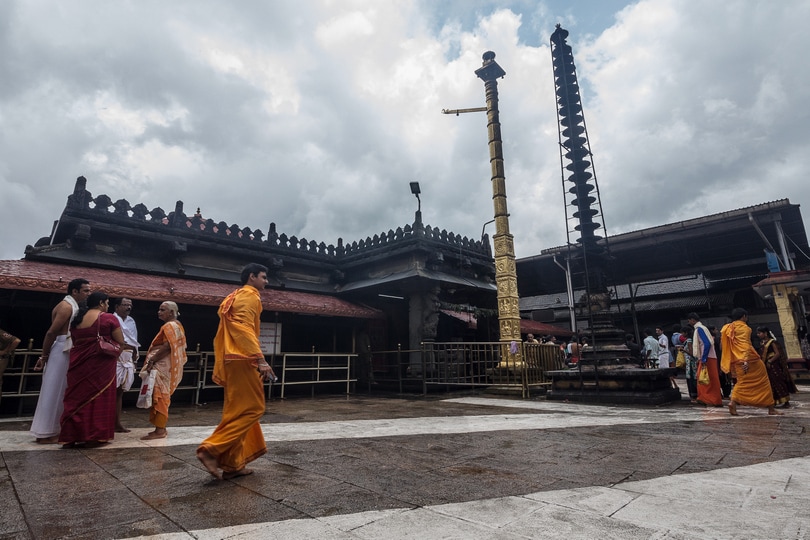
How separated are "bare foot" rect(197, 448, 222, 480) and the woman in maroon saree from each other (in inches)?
88.1

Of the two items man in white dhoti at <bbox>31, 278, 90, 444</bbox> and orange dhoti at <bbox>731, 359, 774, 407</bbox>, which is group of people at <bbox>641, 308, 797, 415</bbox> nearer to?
orange dhoti at <bbox>731, 359, 774, 407</bbox>

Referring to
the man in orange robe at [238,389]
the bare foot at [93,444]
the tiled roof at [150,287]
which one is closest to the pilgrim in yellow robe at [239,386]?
the man in orange robe at [238,389]

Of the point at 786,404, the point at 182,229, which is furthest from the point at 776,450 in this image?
the point at 182,229

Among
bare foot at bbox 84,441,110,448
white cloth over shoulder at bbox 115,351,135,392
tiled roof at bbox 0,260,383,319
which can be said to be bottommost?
bare foot at bbox 84,441,110,448

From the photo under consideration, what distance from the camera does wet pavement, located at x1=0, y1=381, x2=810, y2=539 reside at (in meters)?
1.93

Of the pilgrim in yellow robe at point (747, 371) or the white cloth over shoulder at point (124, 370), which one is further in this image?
the pilgrim in yellow robe at point (747, 371)

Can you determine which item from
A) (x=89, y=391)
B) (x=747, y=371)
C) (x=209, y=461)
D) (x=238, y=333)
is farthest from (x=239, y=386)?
(x=747, y=371)

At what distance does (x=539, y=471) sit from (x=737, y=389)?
5638 mm

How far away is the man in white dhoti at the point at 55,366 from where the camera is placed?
4.37m

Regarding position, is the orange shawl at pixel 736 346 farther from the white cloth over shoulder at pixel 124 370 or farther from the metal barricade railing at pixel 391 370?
the white cloth over shoulder at pixel 124 370

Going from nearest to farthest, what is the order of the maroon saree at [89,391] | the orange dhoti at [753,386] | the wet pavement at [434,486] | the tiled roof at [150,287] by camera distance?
1. the wet pavement at [434,486]
2. the maroon saree at [89,391]
3. the orange dhoti at [753,386]
4. the tiled roof at [150,287]

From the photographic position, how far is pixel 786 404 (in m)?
7.23

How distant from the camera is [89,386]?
13.8 ft

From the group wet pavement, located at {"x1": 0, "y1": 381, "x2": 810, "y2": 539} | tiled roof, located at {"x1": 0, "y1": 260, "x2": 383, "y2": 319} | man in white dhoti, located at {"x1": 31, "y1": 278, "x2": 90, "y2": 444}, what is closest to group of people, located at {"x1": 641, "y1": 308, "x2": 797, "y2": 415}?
wet pavement, located at {"x1": 0, "y1": 381, "x2": 810, "y2": 539}
